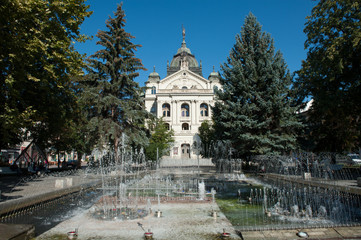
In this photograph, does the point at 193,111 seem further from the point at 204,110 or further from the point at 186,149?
the point at 186,149

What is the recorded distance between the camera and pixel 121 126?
2239 centimetres

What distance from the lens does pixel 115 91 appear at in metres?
22.8

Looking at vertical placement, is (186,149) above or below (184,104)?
below

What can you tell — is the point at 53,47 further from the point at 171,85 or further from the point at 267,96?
the point at 171,85

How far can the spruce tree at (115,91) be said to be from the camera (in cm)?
2109

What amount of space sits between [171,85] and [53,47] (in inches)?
1635

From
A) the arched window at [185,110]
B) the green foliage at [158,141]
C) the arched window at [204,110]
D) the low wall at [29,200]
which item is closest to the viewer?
the low wall at [29,200]

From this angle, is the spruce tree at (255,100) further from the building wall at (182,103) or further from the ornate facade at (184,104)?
the building wall at (182,103)

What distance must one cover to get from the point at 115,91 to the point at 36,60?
10516 mm

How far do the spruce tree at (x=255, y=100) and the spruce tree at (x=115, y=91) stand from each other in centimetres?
741

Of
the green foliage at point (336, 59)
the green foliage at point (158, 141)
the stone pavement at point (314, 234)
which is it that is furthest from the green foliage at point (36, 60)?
the green foliage at point (158, 141)

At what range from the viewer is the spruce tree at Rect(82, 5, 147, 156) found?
2109 centimetres

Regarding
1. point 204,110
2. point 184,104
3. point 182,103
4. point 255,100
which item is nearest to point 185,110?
point 184,104

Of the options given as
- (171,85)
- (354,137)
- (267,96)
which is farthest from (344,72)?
(171,85)
